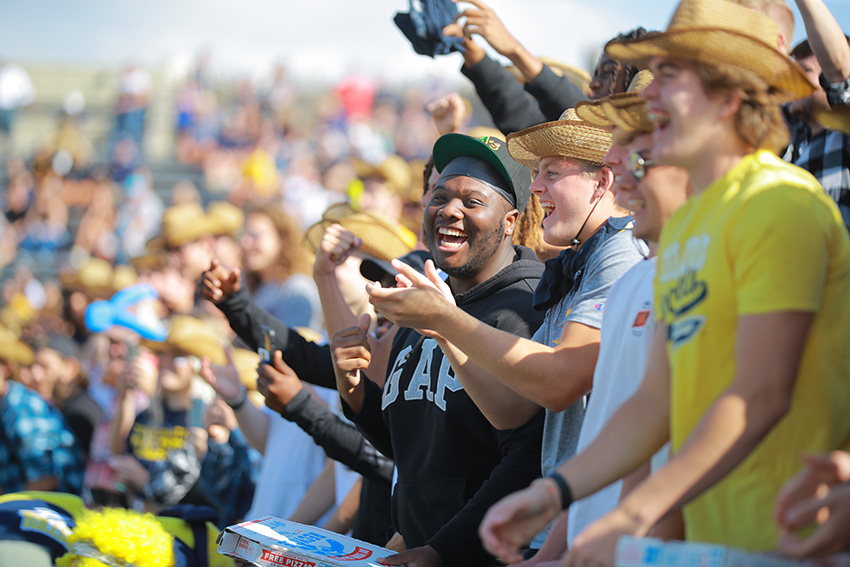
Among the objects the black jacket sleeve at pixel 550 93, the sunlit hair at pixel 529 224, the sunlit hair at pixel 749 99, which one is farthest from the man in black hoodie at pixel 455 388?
the sunlit hair at pixel 749 99

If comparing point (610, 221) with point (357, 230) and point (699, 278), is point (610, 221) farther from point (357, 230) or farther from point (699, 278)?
point (357, 230)

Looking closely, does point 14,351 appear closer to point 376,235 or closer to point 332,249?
point 376,235

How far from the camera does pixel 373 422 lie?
11.4ft

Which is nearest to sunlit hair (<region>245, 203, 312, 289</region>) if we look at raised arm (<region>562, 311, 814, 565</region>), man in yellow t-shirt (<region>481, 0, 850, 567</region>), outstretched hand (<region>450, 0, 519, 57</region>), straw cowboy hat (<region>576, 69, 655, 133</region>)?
outstretched hand (<region>450, 0, 519, 57</region>)

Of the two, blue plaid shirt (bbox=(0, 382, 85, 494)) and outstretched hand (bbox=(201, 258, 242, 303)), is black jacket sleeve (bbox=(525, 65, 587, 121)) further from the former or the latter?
blue plaid shirt (bbox=(0, 382, 85, 494))

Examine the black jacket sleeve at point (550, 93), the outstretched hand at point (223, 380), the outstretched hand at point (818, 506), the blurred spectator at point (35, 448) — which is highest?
the black jacket sleeve at point (550, 93)

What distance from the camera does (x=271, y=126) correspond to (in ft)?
61.1

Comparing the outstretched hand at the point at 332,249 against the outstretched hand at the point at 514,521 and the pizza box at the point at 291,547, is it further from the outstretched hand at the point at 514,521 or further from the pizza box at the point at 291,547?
the outstretched hand at the point at 514,521

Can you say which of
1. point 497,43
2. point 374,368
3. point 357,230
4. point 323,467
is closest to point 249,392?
point 323,467

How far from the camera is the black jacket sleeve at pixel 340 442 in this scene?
12.5 feet

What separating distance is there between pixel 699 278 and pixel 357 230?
121 inches

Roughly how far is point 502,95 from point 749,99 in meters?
2.66

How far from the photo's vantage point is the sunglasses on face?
2.14 m

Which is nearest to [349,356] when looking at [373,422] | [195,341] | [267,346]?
[373,422]
